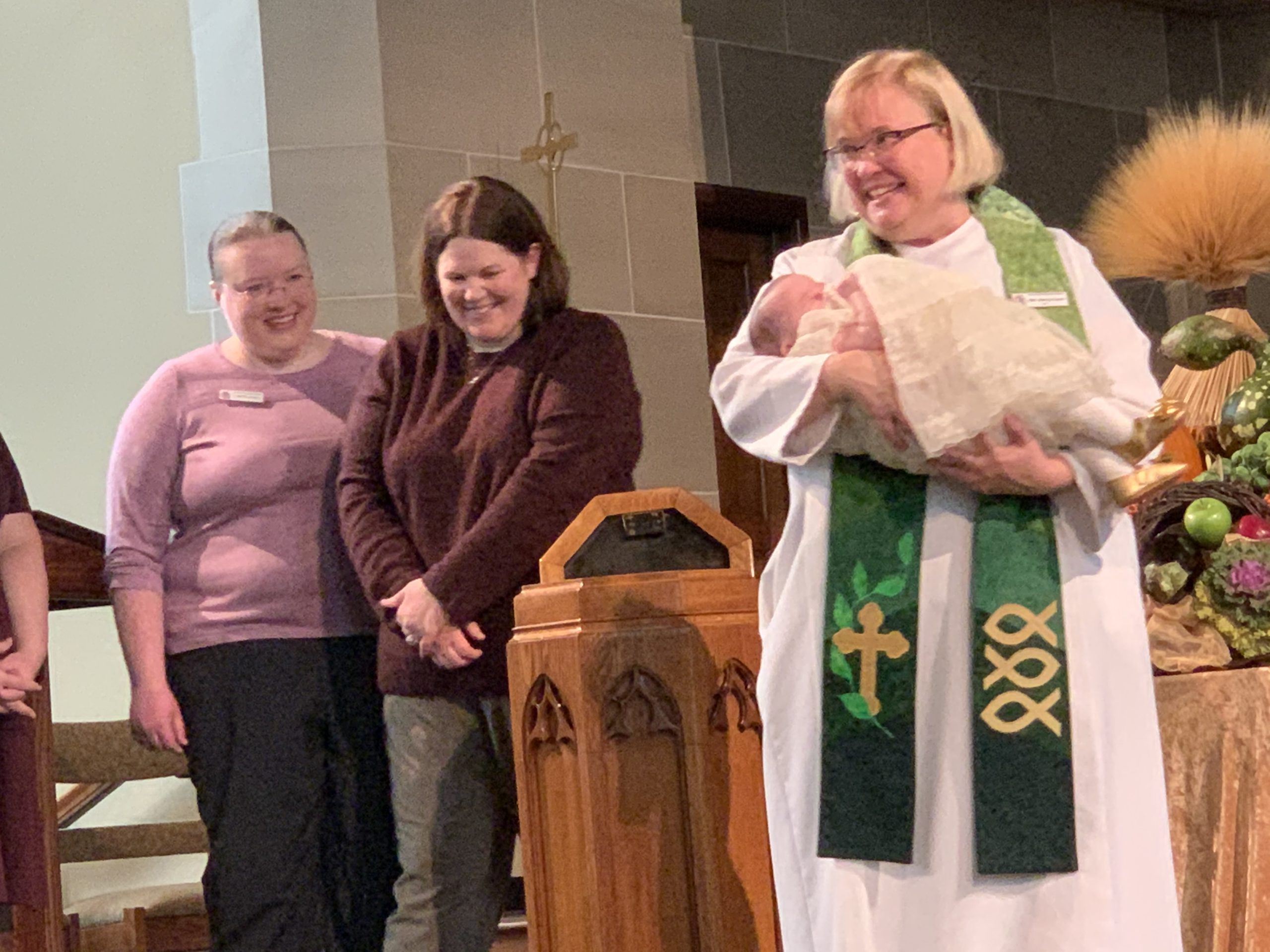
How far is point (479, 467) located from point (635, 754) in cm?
51

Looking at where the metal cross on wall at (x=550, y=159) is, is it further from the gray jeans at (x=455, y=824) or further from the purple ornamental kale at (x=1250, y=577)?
the purple ornamental kale at (x=1250, y=577)

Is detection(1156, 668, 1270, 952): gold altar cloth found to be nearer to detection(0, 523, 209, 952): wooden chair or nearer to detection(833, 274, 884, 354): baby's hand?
detection(833, 274, 884, 354): baby's hand

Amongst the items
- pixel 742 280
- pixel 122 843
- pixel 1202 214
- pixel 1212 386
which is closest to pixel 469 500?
pixel 1212 386

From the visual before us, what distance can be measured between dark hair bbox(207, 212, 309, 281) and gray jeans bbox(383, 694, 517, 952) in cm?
88

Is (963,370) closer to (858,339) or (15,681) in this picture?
(858,339)

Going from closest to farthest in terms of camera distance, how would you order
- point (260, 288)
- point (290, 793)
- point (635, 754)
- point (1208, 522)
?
point (635, 754) → point (1208, 522) → point (290, 793) → point (260, 288)

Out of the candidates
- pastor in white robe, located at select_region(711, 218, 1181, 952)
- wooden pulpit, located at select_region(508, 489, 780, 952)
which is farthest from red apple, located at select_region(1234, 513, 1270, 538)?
wooden pulpit, located at select_region(508, 489, 780, 952)

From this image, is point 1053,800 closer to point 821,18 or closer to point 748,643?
point 748,643

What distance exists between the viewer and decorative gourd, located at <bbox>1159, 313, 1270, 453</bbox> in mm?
2943

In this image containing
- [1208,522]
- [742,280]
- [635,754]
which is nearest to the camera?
[635,754]

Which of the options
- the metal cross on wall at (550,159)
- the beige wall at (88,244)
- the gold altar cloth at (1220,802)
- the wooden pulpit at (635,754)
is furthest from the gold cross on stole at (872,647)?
the beige wall at (88,244)

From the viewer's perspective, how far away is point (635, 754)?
8.61ft

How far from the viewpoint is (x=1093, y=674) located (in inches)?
83.0

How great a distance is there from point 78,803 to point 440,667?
2.22 m
